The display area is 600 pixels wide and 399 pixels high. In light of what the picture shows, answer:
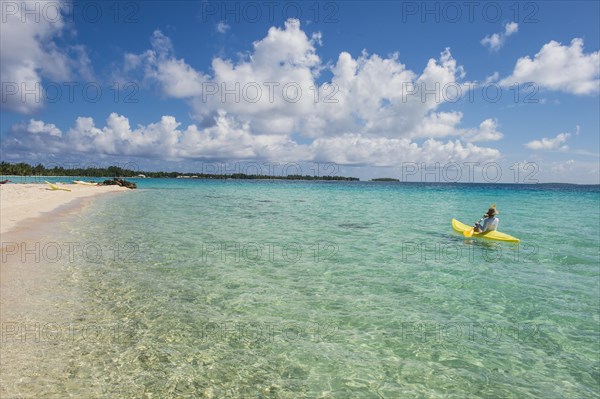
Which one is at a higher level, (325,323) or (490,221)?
(490,221)

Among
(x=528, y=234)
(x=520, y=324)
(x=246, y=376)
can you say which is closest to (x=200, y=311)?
(x=246, y=376)

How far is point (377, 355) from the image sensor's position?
6312 mm

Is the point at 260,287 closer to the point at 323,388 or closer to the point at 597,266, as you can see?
the point at 323,388

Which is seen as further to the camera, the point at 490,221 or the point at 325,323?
the point at 490,221

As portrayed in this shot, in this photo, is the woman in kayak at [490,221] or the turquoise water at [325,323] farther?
the woman in kayak at [490,221]

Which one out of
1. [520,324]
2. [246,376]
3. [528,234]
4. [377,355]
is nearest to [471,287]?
[520,324]

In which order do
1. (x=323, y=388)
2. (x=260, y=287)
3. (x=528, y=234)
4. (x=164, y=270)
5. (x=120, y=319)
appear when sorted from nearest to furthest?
(x=323, y=388)
(x=120, y=319)
(x=260, y=287)
(x=164, y=270)
(x=528, y=234)

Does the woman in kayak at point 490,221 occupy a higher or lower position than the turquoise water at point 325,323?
higher

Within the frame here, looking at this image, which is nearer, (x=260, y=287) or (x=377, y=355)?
(x=377, y=355)

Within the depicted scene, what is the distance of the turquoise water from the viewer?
543cm

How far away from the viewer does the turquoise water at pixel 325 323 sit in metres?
5.43

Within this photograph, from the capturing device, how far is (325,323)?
7586 millimetres

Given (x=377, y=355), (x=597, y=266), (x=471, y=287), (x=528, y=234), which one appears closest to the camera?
(x=377, y=355)

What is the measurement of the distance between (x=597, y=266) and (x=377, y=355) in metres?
12.4
